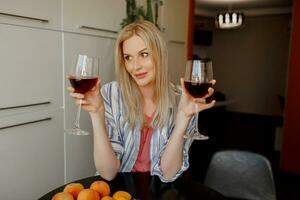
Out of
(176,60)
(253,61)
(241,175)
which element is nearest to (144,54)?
(241,175)

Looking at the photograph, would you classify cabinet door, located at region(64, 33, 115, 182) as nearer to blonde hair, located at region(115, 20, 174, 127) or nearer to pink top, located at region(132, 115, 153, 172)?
blonde hair, located at region(115, 20, 174, 127)

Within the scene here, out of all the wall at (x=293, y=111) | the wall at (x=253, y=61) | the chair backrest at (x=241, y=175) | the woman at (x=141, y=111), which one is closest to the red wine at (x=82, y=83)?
the woman at (x=141, y=111)

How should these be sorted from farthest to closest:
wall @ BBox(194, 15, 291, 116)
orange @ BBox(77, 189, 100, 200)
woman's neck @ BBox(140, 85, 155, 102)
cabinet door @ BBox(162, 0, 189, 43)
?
wall @ BBox(194, 15, 291, 116), cabinet door @ BBox(162, 0, 189, 43), woman's neck @ BBox(140, 85, 155, 102), orange @ BBox(77, 189, 100, 200)

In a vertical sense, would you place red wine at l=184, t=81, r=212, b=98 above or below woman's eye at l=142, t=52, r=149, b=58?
below

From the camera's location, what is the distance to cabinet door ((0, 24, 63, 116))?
4.54ft

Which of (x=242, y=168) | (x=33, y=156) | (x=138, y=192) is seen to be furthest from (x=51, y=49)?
(x=242, y=168)

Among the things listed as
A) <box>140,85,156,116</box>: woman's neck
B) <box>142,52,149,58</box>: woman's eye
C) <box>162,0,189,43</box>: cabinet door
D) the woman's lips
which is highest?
<box>162,0,189,43</box>: cabinet door

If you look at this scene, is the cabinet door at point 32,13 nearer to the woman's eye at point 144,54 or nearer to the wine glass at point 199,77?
the woman's eye at point 144,54

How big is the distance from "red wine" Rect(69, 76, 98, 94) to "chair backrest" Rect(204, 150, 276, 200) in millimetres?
889

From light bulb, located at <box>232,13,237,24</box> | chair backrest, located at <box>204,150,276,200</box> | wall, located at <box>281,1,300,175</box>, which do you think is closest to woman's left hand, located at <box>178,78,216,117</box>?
chair backrest, located at <box>204,150,276,200</box>

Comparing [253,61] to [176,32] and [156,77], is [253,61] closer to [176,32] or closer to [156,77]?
[176,32]

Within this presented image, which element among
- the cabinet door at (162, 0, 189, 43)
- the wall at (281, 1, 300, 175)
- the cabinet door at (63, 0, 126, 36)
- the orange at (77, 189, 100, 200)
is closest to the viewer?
the orange at (77, 189, 100, 200)

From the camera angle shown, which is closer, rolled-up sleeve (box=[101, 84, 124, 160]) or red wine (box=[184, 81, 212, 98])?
red wine (box=[184, 81, 212, 98])

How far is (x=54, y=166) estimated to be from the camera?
172 cm
